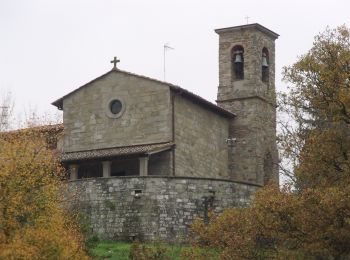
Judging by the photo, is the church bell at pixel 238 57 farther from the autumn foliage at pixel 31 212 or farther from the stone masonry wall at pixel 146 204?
the autumn foliage at pixel 31 212

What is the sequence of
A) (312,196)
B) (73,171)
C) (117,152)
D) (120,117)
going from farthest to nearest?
(120,117)
(73,171)
(117,152)
(312,196)

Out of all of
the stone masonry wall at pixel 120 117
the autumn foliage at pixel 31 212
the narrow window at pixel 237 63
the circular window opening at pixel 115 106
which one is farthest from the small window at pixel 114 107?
the autumn foliage at pixel 31 212

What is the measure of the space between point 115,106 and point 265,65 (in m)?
9.94

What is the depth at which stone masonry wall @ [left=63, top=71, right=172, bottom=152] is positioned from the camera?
47531 millimetres

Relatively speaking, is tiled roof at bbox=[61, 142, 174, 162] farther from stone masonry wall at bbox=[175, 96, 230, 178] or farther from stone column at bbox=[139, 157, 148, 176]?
stone masonry wall at bbox=[175, 96, 230, 178]

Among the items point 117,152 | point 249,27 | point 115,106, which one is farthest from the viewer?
point 249,27

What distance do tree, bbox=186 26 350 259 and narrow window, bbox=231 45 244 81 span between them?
63.2 feet

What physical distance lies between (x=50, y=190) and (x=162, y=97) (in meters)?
14.3

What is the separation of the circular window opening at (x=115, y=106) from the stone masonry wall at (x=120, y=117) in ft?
0.72

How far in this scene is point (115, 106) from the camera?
4919 cm

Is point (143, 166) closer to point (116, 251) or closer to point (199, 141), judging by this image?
point (199, 141)

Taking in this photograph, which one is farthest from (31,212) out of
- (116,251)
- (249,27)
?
(249,27)

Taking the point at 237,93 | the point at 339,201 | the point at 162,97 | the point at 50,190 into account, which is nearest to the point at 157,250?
the point at 50,190

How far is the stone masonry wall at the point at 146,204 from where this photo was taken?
41.4 meters
